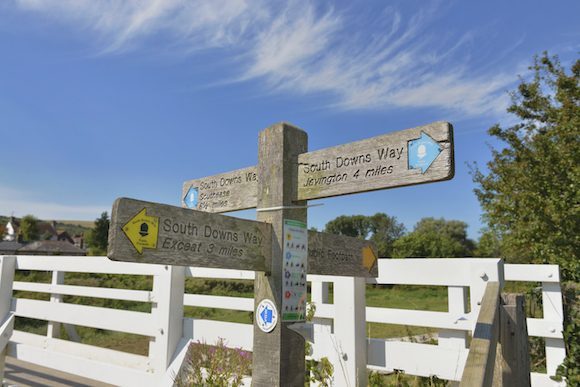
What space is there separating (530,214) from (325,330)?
21.0ft

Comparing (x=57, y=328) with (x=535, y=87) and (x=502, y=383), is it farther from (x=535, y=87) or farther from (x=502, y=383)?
(x=535, y=87)

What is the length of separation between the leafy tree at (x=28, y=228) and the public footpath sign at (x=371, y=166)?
75202mm

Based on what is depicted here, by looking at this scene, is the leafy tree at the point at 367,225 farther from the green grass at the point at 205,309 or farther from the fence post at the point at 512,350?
the fence post at the point at 512,350

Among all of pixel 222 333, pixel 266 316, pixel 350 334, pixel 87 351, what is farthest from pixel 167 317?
pixel 266 316

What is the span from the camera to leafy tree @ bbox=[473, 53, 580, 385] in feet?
22.9

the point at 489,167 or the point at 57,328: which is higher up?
the point at 489,167

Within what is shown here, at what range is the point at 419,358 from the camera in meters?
2.44

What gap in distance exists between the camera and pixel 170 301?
3.26m

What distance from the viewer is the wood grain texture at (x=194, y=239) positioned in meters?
1.51

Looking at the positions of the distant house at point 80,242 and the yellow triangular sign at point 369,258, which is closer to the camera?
the yellow triangular sign at point 369,258

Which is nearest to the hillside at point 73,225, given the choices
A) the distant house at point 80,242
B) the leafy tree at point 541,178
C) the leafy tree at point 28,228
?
the distant house at point 80,242

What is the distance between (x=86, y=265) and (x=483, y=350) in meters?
3.77

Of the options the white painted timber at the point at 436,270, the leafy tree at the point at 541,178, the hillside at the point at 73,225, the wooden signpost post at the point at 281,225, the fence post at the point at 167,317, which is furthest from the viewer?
the hillside at the point at 73,225

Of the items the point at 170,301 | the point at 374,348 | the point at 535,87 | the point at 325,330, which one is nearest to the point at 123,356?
the point at 170,301
